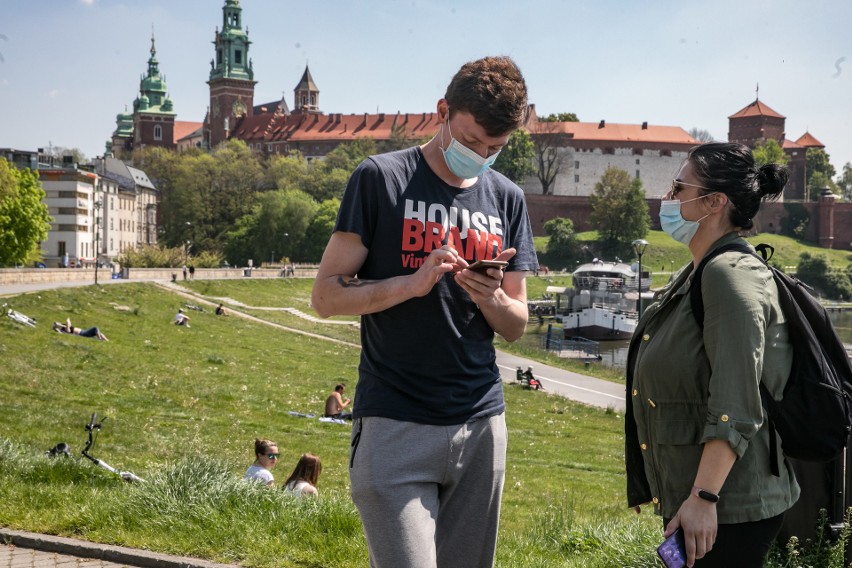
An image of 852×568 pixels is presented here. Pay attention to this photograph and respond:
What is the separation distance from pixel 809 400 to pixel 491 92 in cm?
133

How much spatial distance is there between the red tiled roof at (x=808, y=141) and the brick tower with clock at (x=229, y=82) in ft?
286

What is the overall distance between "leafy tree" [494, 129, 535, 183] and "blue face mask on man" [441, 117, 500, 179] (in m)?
113

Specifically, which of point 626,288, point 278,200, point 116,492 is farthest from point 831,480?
point 278,200

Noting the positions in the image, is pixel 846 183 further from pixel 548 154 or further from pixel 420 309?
pixel 420 309

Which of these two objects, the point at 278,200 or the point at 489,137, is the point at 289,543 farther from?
the point at 278,200

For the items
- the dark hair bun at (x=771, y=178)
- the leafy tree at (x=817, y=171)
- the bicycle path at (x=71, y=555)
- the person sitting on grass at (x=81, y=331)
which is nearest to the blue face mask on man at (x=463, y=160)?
the dark hair bun at (x=771, y=178)

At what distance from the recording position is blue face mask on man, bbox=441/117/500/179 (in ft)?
10.5

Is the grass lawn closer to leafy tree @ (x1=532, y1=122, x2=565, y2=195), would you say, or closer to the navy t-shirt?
the navy t-shirt

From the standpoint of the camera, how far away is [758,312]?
9.53ft

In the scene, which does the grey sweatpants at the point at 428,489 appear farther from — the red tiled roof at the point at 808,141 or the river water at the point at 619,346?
the red tiled roof at the point at 808,141

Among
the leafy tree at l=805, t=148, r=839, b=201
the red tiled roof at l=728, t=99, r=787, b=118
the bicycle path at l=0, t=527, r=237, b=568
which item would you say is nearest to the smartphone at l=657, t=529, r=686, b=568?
the bicycle path at l=0, t=527, r=237, b=568

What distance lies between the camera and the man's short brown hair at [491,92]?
124 inches

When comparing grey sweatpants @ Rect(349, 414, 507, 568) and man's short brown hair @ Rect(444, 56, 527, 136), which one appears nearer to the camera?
grey sweatpants @ Rect(349, 414, 507, 568)

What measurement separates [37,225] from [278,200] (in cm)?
3082
